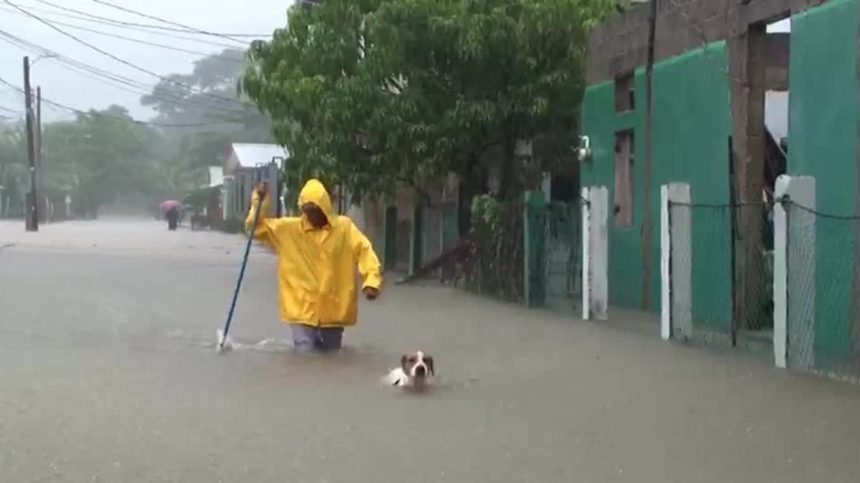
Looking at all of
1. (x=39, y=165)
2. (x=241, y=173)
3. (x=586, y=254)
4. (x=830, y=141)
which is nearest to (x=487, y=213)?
(x=586, y=254)

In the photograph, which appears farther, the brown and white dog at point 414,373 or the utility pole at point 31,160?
the utility pole at point 31,160

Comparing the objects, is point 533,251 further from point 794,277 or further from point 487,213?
point 794,277

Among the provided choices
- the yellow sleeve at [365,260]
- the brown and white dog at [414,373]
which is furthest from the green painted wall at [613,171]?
the brown and white dog at [414,373]

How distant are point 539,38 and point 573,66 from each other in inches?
27.8

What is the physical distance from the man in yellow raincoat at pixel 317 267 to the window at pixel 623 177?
655cm

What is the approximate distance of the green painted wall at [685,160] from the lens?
1428cm

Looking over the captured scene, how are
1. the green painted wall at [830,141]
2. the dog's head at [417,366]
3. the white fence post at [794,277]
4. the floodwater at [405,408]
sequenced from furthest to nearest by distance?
the green painted wall at [830,141], the white fence post at [794,277], the dog's head at [417,366], the floodwater at [405,408]

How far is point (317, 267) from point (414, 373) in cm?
246

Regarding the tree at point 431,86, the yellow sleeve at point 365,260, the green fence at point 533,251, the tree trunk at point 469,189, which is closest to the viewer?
the yellow sleeve at point 365,260

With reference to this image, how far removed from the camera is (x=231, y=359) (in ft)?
38.6

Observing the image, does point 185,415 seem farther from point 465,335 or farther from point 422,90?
point 422,90

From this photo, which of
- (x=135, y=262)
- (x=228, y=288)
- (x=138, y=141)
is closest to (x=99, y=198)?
(x=138, y=141)

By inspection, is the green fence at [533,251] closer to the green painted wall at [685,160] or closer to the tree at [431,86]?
the green painted wall at [685,160]

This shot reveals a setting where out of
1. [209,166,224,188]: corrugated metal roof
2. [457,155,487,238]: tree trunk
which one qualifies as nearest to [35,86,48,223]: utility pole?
[209,166,224,188]: corrugated metal roof
